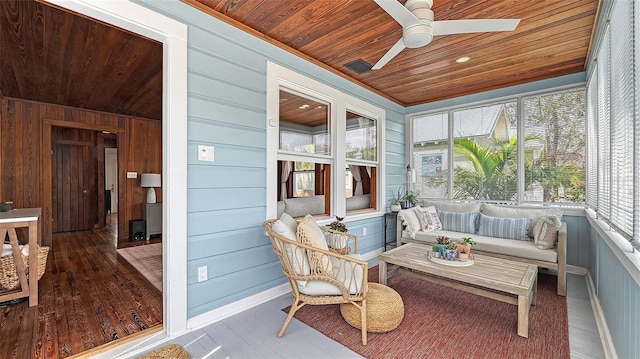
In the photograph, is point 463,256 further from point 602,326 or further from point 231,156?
point 231,156

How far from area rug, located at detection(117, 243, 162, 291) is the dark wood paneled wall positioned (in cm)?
98

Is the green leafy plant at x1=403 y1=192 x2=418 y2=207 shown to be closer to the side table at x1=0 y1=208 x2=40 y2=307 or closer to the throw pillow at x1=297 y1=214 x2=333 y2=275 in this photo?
A: the throw pillow at x1=297 y1=214 x2=333 y2=275

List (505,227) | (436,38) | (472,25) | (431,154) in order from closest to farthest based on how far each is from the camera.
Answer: (472,25) < (436,38) < (505,227) < (431,154)

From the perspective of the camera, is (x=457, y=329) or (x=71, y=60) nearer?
(x=457, y=329)

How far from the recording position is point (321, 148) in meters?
3.51

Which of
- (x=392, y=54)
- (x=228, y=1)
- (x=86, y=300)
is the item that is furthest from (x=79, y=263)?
(x=392, y=54)

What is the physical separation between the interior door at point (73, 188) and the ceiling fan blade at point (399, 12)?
24.8 ft

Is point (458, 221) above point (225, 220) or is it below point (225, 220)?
below

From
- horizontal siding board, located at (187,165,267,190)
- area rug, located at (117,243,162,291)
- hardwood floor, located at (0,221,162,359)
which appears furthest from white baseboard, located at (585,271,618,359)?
area rug, located at (117,243,162,291)

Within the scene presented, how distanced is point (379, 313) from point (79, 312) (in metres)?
2.58

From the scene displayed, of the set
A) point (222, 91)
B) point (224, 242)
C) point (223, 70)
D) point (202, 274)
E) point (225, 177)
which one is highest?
point (223, 70)

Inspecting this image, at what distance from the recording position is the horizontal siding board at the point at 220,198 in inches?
87.9

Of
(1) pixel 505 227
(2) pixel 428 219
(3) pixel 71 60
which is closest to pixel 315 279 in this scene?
(2) pixel 428 219

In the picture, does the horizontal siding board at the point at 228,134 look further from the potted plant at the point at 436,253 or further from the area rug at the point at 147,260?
the potted plant at the point at 436,253
